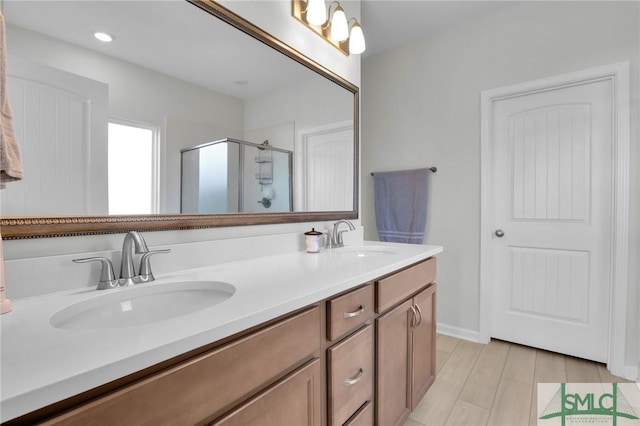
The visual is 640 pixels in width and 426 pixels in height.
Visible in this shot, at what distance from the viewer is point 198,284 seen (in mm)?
982

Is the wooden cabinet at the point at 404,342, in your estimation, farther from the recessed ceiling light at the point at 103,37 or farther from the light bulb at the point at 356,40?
the light bulb at the point at 356,40

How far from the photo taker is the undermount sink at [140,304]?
0.78 metres

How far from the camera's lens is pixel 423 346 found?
1.55 m

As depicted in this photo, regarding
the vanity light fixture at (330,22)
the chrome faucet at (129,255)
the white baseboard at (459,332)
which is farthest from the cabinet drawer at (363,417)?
the vanity light fixture at (330,22)

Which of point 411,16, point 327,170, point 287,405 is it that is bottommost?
point 287,405

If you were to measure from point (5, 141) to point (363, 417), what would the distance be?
1326mm

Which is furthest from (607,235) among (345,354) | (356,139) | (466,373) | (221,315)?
(221,315)

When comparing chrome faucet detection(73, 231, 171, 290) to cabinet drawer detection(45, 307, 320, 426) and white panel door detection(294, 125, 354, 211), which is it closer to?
cabinet drawer detection(45, 307, 320, 426)

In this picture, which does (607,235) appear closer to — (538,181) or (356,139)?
(538,181)

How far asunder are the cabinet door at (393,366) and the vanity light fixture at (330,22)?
1.54m

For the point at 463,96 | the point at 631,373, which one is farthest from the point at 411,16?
the point at 631,373

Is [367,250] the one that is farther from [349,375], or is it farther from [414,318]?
[349,375]

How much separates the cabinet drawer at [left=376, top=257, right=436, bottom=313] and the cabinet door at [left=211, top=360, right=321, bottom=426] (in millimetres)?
404

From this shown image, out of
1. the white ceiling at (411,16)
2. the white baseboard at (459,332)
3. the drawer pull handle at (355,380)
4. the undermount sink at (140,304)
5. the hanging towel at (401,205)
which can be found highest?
the white ceiling at (411,16)
